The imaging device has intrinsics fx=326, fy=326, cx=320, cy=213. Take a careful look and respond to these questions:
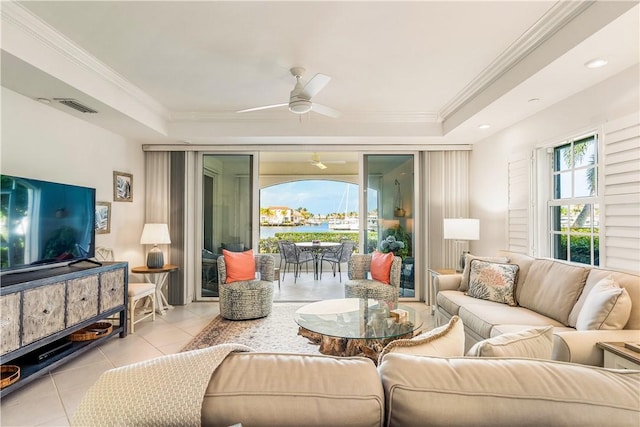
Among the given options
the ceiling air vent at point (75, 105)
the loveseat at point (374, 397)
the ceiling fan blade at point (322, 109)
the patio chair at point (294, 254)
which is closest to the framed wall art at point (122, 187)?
the ceiling air vent at point (75, 105)

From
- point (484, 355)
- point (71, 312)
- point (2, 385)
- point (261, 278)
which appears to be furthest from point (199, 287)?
point (484, 355)

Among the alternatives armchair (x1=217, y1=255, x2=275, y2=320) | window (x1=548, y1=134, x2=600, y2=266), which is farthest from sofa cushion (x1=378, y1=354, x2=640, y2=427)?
armchair (x1=217, y1=255, x2=275, y2=320)

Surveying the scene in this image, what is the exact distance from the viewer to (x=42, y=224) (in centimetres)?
280

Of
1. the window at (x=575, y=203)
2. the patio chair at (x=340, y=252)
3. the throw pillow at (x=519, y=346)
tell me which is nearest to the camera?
the throw pillow at (x=519, y=346)

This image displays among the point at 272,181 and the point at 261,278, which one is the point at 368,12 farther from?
the point at 272,181

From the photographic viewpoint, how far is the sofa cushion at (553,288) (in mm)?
2402

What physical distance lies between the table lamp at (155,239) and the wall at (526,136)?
4.31 metres

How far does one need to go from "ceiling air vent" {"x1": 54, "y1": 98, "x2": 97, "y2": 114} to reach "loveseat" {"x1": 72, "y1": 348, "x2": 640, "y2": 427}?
126 inches

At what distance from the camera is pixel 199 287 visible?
5.02 metres

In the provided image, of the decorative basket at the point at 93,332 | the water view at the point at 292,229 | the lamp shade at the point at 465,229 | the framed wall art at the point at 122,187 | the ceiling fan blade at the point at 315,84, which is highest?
the ceiling fan blade at the point at 315,84

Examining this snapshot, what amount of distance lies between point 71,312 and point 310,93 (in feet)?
9.06

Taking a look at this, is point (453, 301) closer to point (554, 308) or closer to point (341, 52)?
point (554, 308)

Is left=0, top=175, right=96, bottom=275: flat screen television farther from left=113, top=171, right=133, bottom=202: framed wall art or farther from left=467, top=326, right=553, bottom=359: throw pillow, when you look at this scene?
left=467, top=326, right=553, bottom=359: throw pillow

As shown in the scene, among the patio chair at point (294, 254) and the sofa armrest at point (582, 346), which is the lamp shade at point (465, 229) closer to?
the sofa armrest at point (582, 346)
